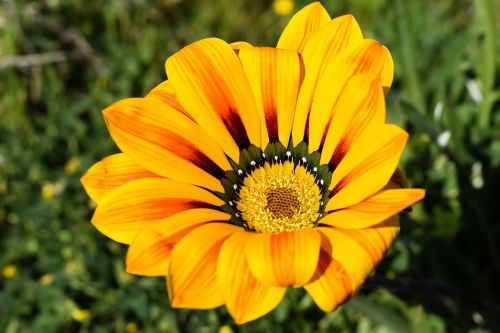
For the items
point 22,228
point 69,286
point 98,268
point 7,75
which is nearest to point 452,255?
point 98,268

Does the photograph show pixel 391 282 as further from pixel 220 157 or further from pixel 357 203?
pixel 220 157

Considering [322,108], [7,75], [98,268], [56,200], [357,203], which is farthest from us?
[7,75]

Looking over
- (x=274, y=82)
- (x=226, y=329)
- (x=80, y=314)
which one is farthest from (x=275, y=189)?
(x=80, y=314)

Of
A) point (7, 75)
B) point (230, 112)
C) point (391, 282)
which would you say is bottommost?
point (7, 75)

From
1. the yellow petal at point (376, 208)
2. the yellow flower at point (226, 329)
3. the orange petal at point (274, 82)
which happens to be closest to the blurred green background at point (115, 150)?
the yellow flower at point (226, 329)

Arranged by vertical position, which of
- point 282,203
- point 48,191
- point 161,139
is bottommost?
point 48,191

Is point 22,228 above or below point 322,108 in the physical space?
below

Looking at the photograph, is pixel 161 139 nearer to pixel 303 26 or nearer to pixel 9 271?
pixel 303 26

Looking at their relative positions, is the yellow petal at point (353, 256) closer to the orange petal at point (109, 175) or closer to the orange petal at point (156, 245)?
the orange petal at point (156, 245)
